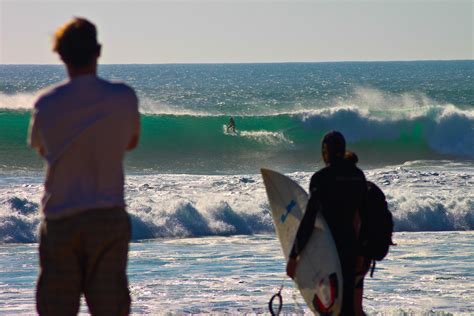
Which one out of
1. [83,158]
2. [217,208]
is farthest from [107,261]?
[217,208]

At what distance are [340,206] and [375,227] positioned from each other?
0.22m

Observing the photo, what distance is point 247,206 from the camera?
14.3m

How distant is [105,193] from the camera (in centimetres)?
315

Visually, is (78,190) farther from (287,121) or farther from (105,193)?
(287,121)

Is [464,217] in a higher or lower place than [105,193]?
lower

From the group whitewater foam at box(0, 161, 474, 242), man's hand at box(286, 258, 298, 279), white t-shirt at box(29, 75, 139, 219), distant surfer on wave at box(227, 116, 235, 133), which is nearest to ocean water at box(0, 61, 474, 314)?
whitewater foam at box(0, 161, 474, 242)

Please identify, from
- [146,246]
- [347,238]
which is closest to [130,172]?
[146,246]

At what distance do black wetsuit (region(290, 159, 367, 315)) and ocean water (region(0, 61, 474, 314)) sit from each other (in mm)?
2326

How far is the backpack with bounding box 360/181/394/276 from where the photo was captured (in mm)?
5125

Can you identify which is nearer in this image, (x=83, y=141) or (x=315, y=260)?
(x=83, y=141)

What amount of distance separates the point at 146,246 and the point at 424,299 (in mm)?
4498

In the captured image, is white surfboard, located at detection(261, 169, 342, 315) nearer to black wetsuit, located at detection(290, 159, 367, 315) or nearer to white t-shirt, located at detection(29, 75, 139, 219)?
black wetsuit, located at detection(290, 159, 367, 315)

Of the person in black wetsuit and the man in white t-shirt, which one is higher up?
the man in white t-shirt

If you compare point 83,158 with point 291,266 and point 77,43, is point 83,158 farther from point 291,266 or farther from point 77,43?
point 291,266
